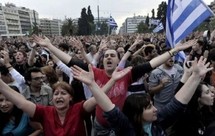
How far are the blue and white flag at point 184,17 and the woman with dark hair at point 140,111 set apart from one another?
282 centimetres

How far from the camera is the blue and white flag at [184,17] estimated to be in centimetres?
570

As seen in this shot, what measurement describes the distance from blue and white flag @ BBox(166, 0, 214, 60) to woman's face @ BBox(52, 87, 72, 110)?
2.97 m

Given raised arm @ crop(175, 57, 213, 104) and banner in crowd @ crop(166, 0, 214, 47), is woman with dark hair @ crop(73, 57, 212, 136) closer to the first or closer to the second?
raised arm @ crop(175, 57, 213, 104)

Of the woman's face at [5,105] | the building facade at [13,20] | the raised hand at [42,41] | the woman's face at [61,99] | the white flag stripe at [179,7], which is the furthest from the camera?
the building facade at [13,20]

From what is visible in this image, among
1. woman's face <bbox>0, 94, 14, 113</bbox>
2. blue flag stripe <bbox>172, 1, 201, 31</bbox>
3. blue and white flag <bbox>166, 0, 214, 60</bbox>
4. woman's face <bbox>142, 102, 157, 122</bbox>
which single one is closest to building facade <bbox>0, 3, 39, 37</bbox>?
blue and white flag <bbox>166, 0, 214, 60</bbox>

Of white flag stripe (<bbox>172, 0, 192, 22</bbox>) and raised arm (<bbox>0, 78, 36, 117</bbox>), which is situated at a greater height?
white flag stripe (<bbox>172, 0, 192, 22</bbox>)

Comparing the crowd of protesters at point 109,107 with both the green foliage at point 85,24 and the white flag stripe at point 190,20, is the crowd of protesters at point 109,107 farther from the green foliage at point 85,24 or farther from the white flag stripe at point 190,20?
the green foliage at point 85,24

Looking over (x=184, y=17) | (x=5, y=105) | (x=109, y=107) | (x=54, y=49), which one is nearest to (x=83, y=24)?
(x=184, y=17)

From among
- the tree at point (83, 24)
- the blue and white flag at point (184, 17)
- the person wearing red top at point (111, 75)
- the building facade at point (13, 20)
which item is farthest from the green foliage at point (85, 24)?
the person wearing red top at point (111, 75)

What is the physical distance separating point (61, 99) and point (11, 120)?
1.91ft

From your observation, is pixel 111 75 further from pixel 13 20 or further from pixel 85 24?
pixel 13 20

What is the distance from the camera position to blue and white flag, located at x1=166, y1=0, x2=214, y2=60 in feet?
18.7

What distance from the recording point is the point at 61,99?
320 centimetres

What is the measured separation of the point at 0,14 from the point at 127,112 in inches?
5447
